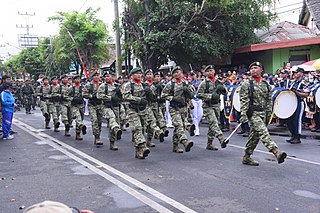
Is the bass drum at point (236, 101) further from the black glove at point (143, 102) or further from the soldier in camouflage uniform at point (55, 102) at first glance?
the soldier in camouflage uniform at point (55, 102)

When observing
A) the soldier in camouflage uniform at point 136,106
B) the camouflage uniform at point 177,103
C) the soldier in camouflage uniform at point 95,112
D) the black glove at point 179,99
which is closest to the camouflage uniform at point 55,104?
the soldier in camouflage uniform at point 95,112

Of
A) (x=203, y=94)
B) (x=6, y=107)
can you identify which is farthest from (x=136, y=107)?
(x=6, y=107)

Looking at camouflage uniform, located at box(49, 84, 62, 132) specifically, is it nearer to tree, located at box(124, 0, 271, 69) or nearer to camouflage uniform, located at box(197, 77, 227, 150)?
camouflage uniform, located at box(197, 77, 227, 150)

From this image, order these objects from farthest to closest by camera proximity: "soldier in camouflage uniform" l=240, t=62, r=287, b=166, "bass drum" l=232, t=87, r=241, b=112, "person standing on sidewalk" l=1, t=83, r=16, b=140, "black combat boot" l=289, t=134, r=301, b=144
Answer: "bass drum" l=232, t=87, r=241, b=112 → "person standing on sidewalk" l=1, t=83, r=16, b=140 → "black combat boot" l=289, t=134, r=301, b=144 → "soldier in camouflage uniform" l=240, t=62, r=287, b=166

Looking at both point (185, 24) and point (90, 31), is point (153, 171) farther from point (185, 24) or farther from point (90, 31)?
point (90, 31)

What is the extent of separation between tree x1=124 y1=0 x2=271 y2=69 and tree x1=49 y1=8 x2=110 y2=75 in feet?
26.0

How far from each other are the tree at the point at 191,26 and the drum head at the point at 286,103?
9.91 m

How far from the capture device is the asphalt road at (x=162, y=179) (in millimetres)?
5066

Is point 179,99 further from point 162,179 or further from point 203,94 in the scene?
point 162,179

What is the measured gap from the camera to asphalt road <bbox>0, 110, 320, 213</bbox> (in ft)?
16.6

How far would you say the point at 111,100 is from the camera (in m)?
9.16

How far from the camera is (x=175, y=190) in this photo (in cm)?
565

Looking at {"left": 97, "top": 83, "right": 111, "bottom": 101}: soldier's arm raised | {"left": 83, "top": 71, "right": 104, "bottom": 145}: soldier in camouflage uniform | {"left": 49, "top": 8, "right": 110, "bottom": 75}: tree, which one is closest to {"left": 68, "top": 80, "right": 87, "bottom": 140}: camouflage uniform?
{"left": 83, "top": 71, "right": 104, "bottom": 145}: soldier in camouflage uniform

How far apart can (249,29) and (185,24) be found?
3.90 m
